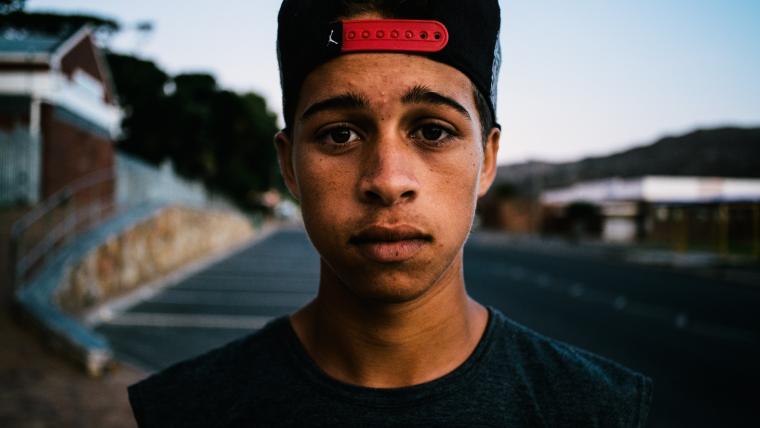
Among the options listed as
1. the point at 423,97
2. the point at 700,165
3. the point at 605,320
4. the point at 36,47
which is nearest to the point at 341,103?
the point at 423,97

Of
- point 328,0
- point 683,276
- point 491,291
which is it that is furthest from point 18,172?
point 683,276

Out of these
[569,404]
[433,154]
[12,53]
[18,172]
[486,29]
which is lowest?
[18,172]

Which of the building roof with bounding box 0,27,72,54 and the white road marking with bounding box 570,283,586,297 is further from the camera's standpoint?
the building roof with bounding box 0,27,72,54

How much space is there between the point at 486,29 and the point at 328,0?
0.37 m

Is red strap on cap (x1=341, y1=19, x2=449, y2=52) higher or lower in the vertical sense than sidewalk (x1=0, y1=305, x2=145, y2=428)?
higher

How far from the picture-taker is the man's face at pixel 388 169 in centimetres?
120

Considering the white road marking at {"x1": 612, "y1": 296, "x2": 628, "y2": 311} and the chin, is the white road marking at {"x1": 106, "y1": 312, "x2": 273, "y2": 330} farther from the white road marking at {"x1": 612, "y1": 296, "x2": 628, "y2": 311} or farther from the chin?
the chin

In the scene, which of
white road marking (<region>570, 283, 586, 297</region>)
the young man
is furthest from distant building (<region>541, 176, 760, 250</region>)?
the young man

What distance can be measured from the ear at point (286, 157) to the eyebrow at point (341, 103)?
0.19 m

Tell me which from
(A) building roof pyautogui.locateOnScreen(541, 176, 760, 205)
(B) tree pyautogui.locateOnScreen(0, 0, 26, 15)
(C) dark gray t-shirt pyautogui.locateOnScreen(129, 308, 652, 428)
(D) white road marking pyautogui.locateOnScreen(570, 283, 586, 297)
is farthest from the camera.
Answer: (A) building roof pyautogui.locateOnScreen(541, 176, 760, 205)

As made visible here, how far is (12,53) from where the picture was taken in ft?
56.4

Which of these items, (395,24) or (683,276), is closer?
(395,24)

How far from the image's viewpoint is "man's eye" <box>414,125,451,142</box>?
1.27m

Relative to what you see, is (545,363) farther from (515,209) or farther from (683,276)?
(515,209)
